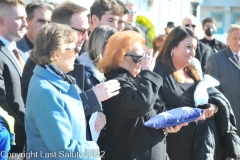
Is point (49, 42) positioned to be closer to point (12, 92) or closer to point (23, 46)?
point (12, 92)

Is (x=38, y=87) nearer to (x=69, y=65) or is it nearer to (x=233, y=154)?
(x=69, y=65)

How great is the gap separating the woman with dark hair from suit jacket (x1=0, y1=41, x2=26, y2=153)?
5.02 ft

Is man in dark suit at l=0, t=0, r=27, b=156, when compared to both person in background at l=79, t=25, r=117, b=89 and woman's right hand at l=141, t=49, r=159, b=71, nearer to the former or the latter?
person in background at l=79, t=25, r=117, b=89

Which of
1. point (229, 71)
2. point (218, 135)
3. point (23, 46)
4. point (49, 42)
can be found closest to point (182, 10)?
Result: point (229, 71)

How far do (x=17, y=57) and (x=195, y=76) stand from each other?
6.12 ft

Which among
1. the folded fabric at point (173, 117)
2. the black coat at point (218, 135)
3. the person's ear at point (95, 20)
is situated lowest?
the black coat at point (218, 135)

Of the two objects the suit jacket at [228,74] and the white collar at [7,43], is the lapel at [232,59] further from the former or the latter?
the white collar at [7,43]

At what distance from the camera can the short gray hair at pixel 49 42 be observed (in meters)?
3.14

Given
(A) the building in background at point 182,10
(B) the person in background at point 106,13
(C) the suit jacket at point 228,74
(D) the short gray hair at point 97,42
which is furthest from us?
(A) the building in background at point 182,10

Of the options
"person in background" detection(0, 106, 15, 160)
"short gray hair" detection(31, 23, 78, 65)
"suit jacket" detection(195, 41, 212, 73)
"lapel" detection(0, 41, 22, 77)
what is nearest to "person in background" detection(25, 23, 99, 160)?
"short gray hair" detection(31, 23, 78, 65)

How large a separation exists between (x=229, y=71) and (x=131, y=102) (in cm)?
333

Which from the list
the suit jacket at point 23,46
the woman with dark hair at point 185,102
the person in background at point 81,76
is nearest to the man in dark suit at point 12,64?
the person in background at point 81,76

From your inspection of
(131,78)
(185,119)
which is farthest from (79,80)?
(185,119)

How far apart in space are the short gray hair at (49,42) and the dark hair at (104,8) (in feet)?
8.40
